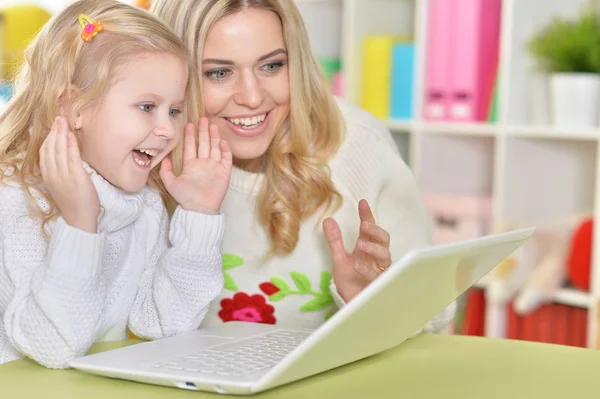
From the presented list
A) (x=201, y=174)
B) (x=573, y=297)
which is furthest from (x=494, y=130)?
(x=201, y=174)

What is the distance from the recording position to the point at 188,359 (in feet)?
3.35

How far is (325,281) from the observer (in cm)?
156

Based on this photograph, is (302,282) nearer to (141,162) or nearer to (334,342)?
(141,162)

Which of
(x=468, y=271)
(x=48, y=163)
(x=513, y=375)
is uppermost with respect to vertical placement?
(x=48, y=163)

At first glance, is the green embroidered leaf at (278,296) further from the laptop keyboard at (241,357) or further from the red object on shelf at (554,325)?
the red object on shelf at (554,325)

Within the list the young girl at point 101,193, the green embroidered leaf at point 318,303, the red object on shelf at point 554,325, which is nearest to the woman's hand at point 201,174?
the young girl at point 101,193

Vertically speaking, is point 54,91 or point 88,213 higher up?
point 54,91

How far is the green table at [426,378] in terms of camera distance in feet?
3.01

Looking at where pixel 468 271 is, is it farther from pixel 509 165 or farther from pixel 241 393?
pixel 509 165

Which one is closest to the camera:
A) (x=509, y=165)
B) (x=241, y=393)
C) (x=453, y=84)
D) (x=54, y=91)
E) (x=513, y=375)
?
(x=241, y=393)

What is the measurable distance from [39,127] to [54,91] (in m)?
0.05

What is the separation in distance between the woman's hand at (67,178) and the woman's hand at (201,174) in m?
0.23

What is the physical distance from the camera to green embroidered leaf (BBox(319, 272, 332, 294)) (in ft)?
5.10

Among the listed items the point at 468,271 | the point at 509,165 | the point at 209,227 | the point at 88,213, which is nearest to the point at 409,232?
the point at 209,227
